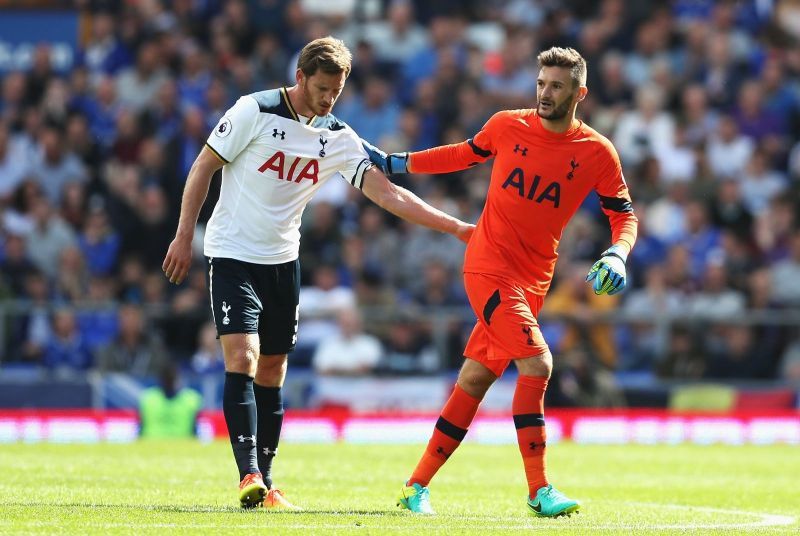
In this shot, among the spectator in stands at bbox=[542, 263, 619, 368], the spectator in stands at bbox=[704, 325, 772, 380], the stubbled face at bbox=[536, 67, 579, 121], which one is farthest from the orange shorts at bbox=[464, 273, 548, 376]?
the spectator in stands at bbox=[704, 325, 772, 380]

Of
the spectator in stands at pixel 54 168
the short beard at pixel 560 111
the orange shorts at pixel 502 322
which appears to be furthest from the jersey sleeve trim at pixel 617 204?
the spectator in stands at pixel 54 168

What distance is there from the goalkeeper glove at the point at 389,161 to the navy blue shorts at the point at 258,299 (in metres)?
0.79

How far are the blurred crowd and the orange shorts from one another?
901cm

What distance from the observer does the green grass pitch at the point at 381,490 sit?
25.2 feet

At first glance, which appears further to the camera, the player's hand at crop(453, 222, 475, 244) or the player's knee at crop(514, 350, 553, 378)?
the player's hand at crop(453, 222, 475, 244)

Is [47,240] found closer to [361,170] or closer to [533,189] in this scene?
[361,170]

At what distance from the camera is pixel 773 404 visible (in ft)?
60.2

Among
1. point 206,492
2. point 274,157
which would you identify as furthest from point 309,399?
point 274,157

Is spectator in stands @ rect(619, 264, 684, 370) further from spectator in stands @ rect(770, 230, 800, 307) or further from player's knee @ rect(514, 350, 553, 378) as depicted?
player's knee @ rect(514, 350, 553, 378)

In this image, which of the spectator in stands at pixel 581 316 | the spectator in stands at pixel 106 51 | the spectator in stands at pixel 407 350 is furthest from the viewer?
the spectator in stands at pixel 106 51

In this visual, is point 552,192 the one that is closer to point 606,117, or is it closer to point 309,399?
point 309,399

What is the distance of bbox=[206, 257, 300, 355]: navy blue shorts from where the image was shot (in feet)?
27.9

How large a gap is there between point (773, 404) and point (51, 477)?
10.5m

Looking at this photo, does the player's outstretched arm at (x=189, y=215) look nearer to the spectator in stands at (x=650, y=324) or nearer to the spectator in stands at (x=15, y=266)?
the spectator in stands at (x=650, y=324)
